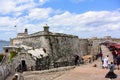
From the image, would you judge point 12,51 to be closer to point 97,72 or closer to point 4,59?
point 4,59

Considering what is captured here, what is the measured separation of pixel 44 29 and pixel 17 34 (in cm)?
A: 1492

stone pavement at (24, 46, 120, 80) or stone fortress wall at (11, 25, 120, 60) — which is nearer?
stone pavement at (24, 46, 120, 80)

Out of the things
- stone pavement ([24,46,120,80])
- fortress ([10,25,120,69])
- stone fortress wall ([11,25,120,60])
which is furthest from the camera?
stone fortress wall ([11,25,120,60])

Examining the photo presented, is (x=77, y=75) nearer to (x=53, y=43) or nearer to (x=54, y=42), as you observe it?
(x=53, y=43)

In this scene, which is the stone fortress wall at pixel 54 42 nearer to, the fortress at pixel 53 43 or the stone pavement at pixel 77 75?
the fortress at pixel 53 43

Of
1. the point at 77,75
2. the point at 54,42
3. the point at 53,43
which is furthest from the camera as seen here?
the point at 54,42

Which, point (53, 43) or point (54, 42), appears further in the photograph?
point (54, 42)

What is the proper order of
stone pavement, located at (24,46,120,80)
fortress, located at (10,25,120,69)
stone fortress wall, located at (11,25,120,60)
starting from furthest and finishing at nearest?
1. stone fortress wall, located at (11,25,120,60)
2. fortress, located at (10,25,120,69)
3. stone pavement, located at (24,46,120,80)

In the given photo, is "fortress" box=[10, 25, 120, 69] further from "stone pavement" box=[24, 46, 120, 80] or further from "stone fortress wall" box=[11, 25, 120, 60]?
"stone pavement" box=[24, 46, 120, 80]

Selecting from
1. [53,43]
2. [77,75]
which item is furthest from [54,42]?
[77,75]

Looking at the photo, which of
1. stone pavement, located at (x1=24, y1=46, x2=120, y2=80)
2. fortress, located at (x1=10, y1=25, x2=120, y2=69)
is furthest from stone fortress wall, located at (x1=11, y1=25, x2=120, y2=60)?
stone pavement, located at (x1=24, y1=46, x2=120, y2=80)

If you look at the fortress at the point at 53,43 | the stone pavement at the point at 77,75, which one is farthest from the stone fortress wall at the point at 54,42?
the stone pavement at the point at 77,75

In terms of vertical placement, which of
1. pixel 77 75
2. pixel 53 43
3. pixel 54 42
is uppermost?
pixel 54 42

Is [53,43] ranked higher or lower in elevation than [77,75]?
higher
